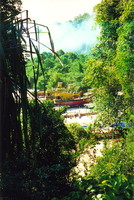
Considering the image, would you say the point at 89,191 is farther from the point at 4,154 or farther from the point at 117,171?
the point at 4,154

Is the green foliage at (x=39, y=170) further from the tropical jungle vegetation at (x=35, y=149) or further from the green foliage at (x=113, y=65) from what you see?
the green foliage at (x=113, y=65)

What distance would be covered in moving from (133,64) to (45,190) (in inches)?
217

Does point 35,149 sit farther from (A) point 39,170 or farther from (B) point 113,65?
(B) point 113,65

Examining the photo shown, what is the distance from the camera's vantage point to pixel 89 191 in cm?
185

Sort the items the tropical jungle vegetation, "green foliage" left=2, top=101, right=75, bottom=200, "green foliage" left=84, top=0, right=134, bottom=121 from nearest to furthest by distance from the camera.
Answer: the tropical jungle vegetation, "green foliage" left=2, top=101, right=75, bottom=200, "green foliage" left=84, top=0, right=134, bottom=121

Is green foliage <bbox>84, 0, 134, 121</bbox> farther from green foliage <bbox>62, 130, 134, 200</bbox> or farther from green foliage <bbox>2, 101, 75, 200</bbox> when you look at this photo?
green foliage <bbox>62, 130, 134, 200</bbox>

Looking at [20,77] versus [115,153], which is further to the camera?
[115,153]

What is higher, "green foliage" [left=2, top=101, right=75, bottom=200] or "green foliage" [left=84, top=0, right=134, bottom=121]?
"green foliage" [left=84, top=0, right=134, bottom=121]

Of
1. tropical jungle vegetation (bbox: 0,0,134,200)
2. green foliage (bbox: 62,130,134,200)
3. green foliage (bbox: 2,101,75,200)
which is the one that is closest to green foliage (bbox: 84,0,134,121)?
tropical jungle vegetation (bbox: 0,0,134,200)

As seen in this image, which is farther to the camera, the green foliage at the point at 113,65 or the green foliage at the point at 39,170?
the green foliage at the point at 113,65

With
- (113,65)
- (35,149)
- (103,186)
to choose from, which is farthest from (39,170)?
(113,65)

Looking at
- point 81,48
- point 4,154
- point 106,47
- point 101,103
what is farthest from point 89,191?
point 81,48

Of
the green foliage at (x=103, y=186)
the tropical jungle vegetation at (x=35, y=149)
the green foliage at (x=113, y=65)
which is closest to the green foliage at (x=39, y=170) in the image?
the tropical jungle vegetation at (x=35, y=149)

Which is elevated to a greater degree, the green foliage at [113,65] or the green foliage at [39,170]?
the green foliage at [113,65]
